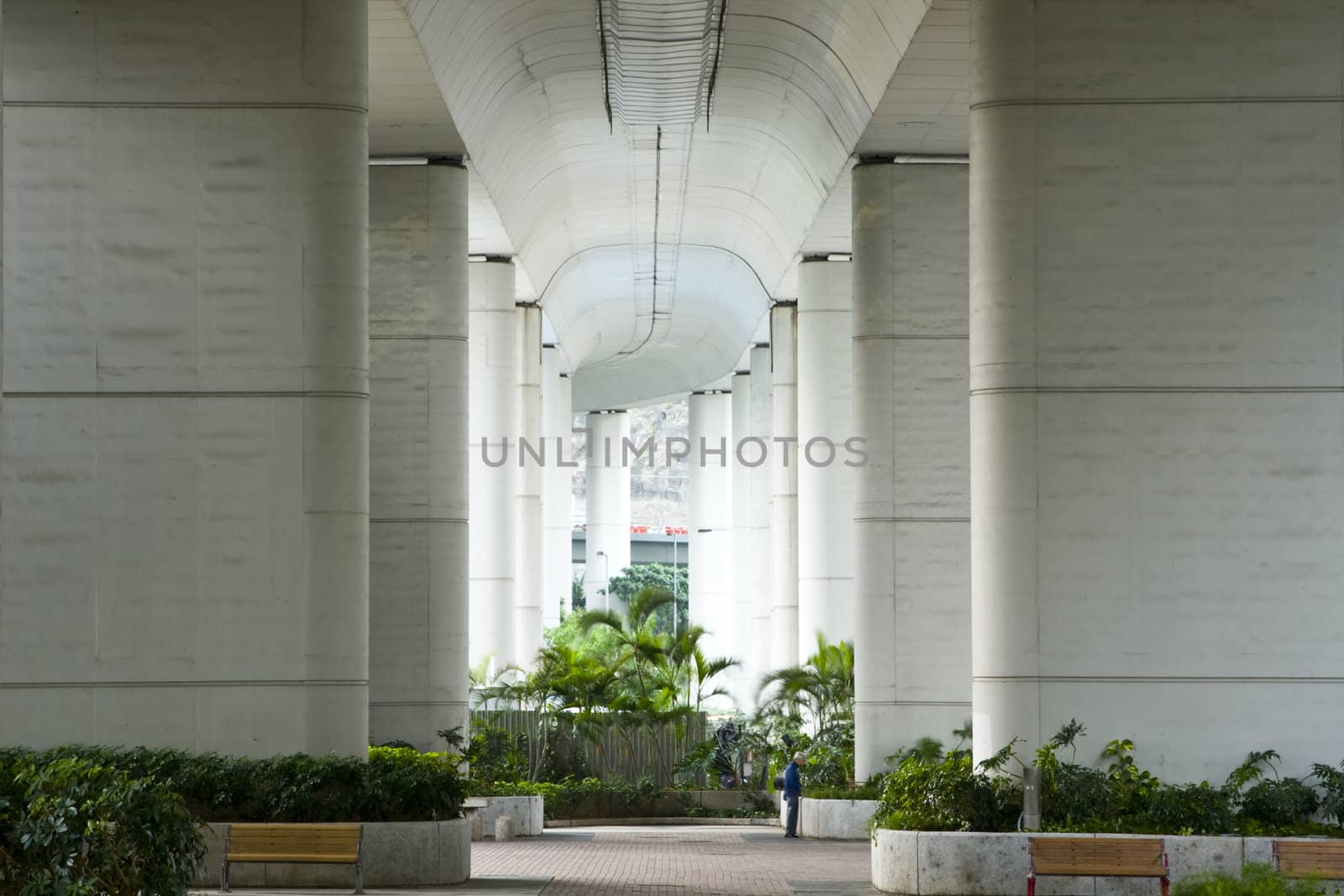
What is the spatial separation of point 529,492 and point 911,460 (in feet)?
56.8

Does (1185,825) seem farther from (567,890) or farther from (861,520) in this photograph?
(861,520)

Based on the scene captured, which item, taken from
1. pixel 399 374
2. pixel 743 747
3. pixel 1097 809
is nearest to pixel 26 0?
pixel 399 374

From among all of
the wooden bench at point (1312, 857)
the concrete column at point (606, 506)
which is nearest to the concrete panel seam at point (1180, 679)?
the wooden bench at point (1312, 857)

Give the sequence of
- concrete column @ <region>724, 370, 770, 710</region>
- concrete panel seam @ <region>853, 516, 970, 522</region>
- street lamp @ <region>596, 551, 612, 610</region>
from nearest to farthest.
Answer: concrete panel seam @ <region>853, 516, 970, 522</region> → concrete column @ <region>724, 370, 770, 710</region> → street lamp @ <region>596, 551, 612, 610</region>

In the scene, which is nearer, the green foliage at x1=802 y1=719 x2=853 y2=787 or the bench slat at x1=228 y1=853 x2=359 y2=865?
the bench slat at x1=228 y1=853 x2=359 y2=865

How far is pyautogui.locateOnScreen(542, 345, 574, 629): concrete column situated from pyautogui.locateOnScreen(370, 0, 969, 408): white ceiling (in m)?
4.74

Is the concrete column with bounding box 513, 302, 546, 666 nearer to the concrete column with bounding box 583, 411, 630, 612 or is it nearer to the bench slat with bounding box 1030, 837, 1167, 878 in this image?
the concrete column with bounding box 583, 411, 630, 612

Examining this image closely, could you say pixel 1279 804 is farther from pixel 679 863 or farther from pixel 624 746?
pixel 624 746

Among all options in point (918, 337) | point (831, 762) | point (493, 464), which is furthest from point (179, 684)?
point (493, 464)

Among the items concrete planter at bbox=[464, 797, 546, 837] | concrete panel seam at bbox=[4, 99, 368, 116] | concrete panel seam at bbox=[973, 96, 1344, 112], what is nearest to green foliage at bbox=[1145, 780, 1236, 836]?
concrete panel seam at bbox=[973, 96, 1344, 112]

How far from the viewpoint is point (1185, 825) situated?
1558 cm

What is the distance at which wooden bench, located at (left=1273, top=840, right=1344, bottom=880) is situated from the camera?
46.4 feet

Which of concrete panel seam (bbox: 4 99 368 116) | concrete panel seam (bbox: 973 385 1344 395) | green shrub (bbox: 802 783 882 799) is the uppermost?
concrete panel seam (bbox: 4 99 368 116)

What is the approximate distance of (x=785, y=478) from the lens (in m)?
40.6
